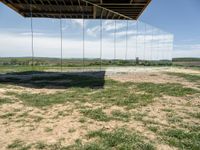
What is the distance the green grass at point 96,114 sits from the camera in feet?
17.1

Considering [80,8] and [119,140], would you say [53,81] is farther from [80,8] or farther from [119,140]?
[119,140]

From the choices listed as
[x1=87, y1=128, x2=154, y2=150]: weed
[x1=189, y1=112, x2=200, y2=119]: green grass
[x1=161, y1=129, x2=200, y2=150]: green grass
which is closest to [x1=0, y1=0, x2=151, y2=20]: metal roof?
[x1=189, y1=112, x2=200, y2=119]: green grass

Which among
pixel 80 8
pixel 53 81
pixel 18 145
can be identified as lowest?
pixel 18 145

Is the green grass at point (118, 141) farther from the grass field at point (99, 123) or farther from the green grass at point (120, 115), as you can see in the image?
the green grass at point (120, 115)

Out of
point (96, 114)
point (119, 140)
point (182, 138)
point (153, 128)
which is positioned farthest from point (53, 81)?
point (182, 138)

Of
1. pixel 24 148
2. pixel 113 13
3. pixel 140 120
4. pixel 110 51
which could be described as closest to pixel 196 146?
pixel 140 120

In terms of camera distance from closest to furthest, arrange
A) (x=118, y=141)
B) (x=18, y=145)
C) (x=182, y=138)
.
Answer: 1. (x=18, y=145)
2. (x=118, y=141)
3. (x=182, y=138)

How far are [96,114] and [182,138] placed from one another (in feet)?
7.11

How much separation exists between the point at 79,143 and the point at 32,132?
1.10 metres

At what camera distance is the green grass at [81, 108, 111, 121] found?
5.22m

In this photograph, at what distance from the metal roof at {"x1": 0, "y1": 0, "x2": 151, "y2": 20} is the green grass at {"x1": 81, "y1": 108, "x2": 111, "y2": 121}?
11104 millimetres

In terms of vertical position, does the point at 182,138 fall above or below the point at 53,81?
below

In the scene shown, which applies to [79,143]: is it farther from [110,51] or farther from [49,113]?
[110,51]

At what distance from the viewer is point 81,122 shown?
4.96 m
